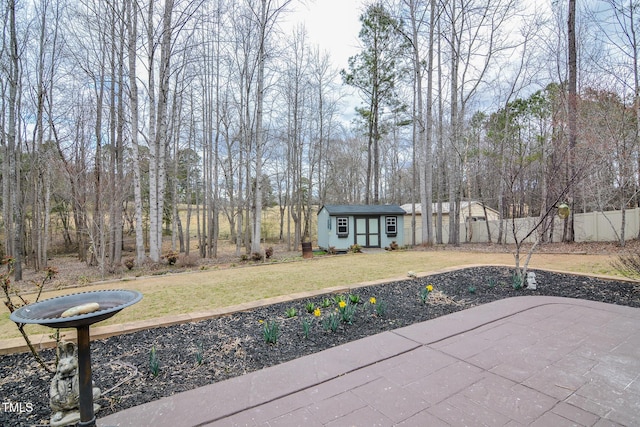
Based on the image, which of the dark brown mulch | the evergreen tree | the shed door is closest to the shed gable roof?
the shed door

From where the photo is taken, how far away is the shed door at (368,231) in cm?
1421

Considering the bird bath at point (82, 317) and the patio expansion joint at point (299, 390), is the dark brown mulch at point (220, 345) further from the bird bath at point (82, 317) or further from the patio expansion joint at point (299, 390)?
the patio expansion joint at point (299, 390)

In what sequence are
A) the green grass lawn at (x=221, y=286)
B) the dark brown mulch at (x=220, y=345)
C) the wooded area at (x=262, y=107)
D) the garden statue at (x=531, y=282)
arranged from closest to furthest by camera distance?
1. the dark brown mulch at (x=220, y=345)
2. the green grass lawn at (x=221, y=286)
3. the garden statue at (x=531, y=282)
4. the wooded area at (x=262, y=107)

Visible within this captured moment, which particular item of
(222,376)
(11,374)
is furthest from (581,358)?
(11,374)

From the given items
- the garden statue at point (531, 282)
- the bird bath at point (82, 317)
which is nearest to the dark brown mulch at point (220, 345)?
the garden statue at point (531, 282)

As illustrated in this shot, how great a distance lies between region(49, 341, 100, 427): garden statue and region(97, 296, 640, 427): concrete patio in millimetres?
201

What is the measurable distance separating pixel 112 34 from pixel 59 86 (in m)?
3.12

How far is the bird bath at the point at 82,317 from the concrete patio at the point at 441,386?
226 millimetres

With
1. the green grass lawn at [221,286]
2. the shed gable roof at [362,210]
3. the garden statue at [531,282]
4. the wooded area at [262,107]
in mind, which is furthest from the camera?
the shed gable roof at [362,210]

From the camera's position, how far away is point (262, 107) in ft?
34.9

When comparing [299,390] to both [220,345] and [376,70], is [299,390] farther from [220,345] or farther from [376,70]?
[376,70]

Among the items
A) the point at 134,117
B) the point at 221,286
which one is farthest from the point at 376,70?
the point at 221,286

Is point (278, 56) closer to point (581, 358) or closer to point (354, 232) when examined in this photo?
point (354, 232)

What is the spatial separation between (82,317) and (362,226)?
524 inches
